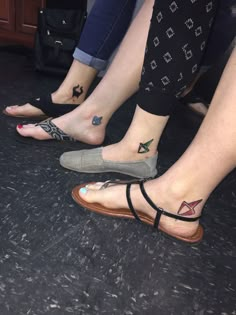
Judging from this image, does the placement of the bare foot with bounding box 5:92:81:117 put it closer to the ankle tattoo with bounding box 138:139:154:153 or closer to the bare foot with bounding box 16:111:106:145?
the bare foot with bounding box 16:111:106:145

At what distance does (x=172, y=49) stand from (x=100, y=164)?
0.33 meters

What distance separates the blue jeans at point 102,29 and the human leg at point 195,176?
0.48 metres

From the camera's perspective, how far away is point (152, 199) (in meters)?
0.79

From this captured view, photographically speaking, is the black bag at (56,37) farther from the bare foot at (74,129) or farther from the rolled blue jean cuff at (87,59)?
the bare foot at (74,129)

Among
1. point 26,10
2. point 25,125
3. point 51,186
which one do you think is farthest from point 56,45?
point 51,186

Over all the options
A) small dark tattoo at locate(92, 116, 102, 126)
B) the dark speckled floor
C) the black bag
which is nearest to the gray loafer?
the dark speckled floor

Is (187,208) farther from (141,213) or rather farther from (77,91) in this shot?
(77,91)

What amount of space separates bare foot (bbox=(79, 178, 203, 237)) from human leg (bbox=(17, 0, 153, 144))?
262 millimetres

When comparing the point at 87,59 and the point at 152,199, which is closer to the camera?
the point at 152,199

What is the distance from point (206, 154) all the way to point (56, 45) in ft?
3.94

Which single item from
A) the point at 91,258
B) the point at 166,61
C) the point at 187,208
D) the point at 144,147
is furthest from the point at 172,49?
the point at 91,258

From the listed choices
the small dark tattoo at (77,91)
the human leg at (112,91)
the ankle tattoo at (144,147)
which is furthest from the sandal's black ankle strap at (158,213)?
the small dark tattoo at (77,91)

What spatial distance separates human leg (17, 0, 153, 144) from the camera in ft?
3.20

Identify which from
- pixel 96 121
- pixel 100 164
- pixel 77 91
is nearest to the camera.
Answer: pixel 100 164
